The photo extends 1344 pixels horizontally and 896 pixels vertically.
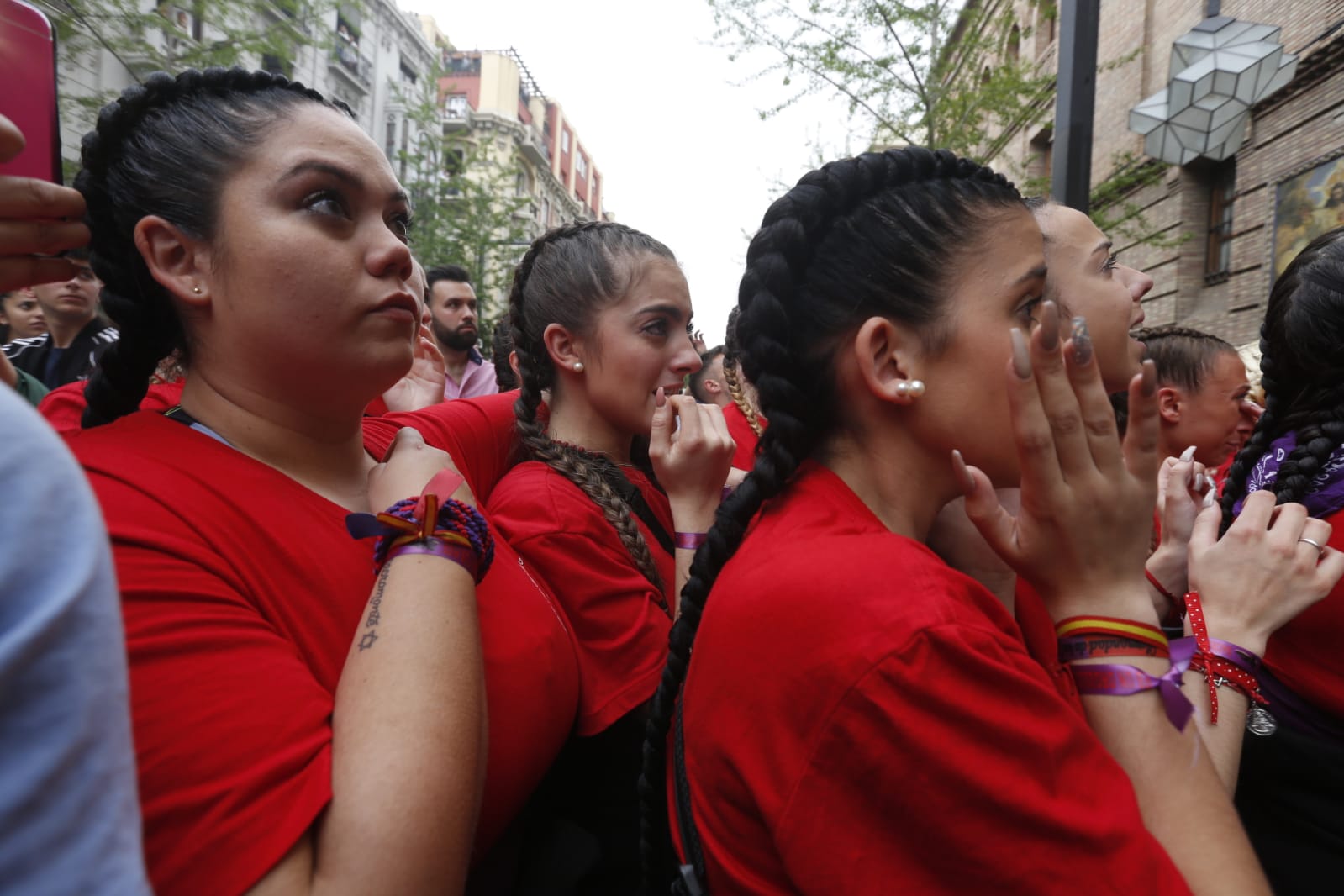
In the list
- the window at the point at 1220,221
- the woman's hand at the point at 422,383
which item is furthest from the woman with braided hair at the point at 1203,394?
the window at the point at 1220,221

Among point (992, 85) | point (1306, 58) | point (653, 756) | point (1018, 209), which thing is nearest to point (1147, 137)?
point (1306, 58)

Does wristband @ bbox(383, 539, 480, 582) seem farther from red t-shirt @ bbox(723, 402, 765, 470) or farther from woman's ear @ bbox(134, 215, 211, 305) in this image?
red t-shirt @ bbox(723, 402, 765, 470)

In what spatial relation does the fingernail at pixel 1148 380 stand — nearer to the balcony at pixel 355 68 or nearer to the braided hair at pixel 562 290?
the braided hair at pixel 562 290

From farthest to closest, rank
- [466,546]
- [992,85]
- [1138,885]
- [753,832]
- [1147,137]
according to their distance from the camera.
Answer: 1. [1147,137]
2. [992,85]
3. [466,546]
4. [753,832]
5. [1138,885]

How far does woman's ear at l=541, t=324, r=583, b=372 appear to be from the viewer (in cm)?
260

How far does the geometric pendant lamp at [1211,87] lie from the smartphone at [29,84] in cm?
1191

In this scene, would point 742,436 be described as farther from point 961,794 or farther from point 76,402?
point 961,794

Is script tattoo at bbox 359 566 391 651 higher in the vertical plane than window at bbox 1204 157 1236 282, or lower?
lower

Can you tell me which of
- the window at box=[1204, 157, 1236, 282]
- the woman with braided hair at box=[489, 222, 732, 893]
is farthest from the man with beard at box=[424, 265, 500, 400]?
the window at box=[1204, 157, 1236, 282]

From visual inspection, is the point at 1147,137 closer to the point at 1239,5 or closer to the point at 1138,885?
the point at 1239,5

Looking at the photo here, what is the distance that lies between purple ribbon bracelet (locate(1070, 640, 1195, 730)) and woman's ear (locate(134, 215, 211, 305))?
1655 mm

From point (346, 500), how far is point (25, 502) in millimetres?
1064

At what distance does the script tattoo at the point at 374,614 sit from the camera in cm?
115

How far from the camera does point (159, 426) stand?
1.36 meters
